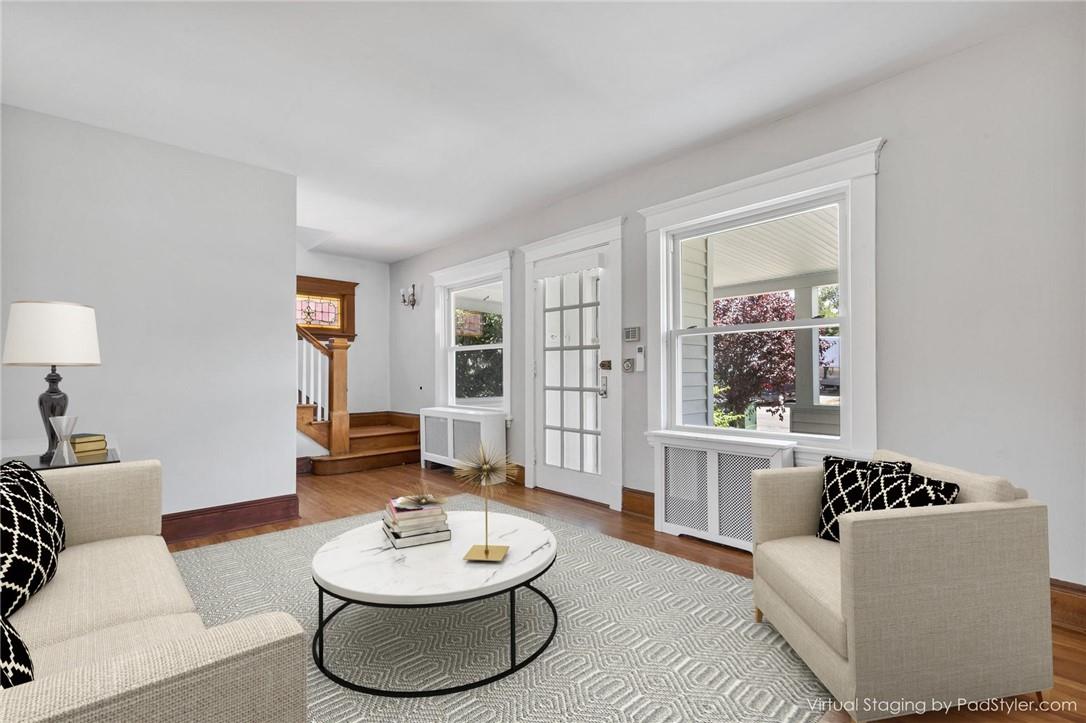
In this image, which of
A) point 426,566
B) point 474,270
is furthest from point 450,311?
point 426,566

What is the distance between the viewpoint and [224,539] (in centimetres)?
335

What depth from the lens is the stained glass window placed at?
6.25 meters

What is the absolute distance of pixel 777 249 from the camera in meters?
3.19

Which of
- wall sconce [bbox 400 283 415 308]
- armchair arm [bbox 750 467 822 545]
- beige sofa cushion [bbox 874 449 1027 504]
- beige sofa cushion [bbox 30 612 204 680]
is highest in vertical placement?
wall sconce [bbox 400 283 415 308]

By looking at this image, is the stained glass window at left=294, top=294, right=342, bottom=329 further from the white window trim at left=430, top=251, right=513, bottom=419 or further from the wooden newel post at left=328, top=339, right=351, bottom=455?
the white window trim at left=430, top=251, right=513, bottom=419

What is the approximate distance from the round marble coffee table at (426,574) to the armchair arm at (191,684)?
2.65 feet

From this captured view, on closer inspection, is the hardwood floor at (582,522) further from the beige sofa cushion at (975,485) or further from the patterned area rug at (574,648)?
the beige sofa cushion at (975,485)

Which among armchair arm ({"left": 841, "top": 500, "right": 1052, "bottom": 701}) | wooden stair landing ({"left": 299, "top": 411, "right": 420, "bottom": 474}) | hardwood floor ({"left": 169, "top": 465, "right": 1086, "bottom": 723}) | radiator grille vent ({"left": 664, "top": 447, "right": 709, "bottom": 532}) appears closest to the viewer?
armchair arm ({"left": 841, "top": 500, "right": 1052, "bottom": 701})

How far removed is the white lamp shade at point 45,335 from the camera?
2.17 metres

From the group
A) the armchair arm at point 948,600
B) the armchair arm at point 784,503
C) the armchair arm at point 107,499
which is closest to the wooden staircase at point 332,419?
the armchair arm at point 107,499

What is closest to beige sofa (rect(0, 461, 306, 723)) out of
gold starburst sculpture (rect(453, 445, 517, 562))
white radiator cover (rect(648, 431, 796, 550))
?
gold starburst sculpture (rect(453, 445, 517, 562))

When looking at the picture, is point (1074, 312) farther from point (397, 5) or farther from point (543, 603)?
point (397, 5)

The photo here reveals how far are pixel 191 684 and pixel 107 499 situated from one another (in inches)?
63.9

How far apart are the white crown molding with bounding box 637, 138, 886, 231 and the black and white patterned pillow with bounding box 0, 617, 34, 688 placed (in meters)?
3.43
